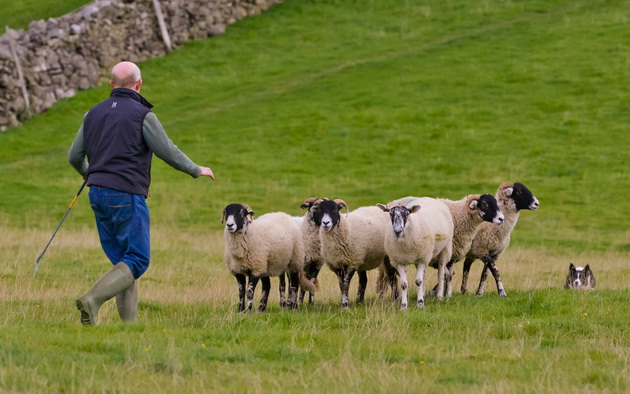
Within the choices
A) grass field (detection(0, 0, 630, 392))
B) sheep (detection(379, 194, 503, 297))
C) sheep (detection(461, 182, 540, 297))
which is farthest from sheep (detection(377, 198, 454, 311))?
sheep (detection(461, 182, 540, 297))

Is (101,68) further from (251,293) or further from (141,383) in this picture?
(141,383)

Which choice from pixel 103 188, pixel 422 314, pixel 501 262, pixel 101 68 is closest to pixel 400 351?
pixel 422 314

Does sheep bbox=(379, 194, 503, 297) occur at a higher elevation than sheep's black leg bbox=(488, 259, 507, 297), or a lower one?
higher

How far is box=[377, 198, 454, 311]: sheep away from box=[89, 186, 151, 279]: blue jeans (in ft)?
13.1

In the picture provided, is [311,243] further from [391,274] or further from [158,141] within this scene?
[158,141]

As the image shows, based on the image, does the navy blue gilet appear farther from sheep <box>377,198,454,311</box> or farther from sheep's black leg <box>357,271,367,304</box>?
sheep's black leg <box>357,271,367,304</box>

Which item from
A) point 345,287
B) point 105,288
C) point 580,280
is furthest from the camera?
point 580,280

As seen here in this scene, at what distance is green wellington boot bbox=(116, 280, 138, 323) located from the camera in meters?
10.7

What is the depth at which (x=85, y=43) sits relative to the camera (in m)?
43.7

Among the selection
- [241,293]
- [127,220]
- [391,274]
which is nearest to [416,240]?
[391,274]

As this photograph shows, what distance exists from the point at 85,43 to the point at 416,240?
1311 inches

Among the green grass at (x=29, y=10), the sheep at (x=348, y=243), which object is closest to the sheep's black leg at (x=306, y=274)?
the sheep at (x=348, y=243)

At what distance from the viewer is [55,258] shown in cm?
1991

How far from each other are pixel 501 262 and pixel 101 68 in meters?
29.1
